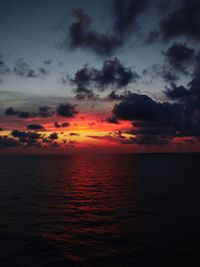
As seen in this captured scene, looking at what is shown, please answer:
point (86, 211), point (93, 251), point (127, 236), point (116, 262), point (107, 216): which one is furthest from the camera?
point (86, 211)

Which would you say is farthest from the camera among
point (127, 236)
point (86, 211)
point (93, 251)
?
point (86, 211)

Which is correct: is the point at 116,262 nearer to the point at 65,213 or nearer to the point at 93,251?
the point at 93,251

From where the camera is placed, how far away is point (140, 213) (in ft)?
152

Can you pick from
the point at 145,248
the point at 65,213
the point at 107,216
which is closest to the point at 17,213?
the point at 65,213

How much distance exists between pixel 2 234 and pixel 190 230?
73.1ft

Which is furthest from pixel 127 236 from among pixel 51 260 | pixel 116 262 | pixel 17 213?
pixel 17 213

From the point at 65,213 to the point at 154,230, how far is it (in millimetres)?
16029

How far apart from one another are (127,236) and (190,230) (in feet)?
26.2

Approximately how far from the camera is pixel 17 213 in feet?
→ 152

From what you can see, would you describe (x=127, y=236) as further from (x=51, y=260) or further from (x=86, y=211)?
(x=86, y=211)

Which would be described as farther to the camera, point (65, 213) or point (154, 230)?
point (65, 213)

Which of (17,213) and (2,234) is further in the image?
(17,213)

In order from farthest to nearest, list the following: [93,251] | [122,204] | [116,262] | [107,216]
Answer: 1. [122,204]
2. [107,216]
3. [93,251]
4. [116,262]

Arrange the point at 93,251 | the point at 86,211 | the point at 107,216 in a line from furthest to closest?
the point at 86,211
the point at 107,216
the point at 93,251
